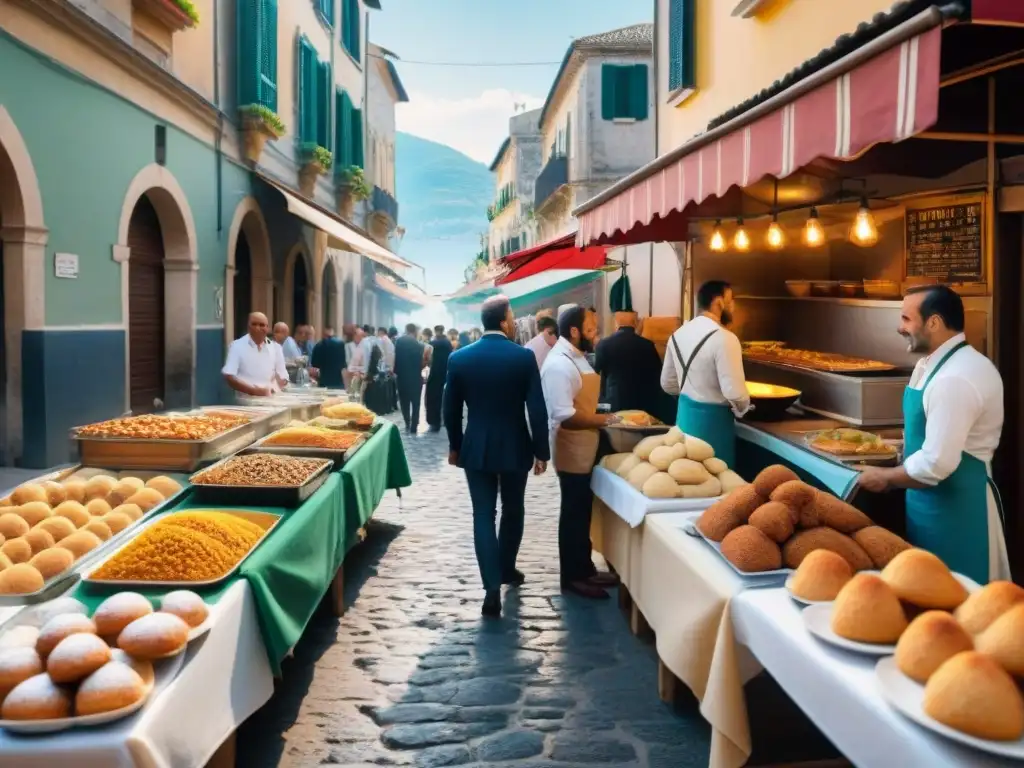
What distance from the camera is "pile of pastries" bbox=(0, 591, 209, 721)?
7.59 feet

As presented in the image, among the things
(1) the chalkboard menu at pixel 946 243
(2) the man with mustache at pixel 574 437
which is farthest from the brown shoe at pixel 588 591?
(1) the chalkboard menu at pixel 946 243

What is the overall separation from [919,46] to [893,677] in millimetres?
1941

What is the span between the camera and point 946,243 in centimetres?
603

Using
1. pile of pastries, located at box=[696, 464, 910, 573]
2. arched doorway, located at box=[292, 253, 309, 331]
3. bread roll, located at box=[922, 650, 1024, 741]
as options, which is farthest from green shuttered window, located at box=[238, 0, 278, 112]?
bread roll, located at box=[922, 650, 1024, 741]

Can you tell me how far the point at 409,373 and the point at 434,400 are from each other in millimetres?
686

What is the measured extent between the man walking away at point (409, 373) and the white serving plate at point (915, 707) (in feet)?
41.8

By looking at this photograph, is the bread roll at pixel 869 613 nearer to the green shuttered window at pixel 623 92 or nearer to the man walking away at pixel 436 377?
the man walking away at pixel 436 377

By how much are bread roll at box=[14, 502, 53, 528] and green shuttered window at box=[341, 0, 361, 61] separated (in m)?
19.7

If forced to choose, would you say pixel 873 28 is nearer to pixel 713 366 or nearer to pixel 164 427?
pixel 713 366

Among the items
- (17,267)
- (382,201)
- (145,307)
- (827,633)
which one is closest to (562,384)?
(827,633)

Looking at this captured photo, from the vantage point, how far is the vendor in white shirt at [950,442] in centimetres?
349

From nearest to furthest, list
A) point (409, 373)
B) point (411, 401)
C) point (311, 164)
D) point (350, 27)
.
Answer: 1. point (409, 373)
2. point (411, 401)
3. point (311, 164)
4. point (350, 27)

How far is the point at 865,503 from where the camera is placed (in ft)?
16.0

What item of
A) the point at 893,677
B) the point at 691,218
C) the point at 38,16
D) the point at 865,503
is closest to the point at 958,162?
the point at 865,503
